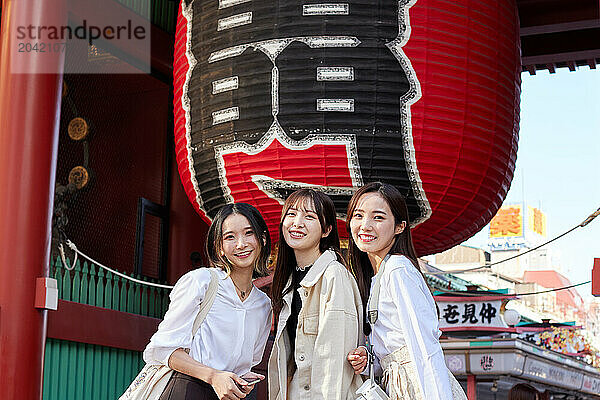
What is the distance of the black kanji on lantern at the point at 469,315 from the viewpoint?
10.4 metres

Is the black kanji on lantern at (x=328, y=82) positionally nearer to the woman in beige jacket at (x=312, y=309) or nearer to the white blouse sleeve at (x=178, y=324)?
the woman in beige jacket at (x=312, y=309)

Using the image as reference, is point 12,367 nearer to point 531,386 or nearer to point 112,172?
point 112,172

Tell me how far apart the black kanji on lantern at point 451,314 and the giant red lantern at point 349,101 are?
590 cm

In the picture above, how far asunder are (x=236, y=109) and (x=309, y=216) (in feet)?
5.29

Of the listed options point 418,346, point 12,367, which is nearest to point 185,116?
point 12,367

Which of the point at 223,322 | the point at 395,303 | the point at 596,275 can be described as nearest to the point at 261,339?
the point at 223,322

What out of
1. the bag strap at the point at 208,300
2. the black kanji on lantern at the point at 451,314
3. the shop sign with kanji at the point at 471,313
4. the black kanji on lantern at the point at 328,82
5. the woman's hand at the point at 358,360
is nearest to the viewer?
the woman's hand at the point at 358,360

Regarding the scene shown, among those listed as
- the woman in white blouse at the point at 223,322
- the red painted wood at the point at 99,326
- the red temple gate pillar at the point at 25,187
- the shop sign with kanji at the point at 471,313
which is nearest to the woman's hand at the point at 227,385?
the woman in white blouse at the point at 223,322

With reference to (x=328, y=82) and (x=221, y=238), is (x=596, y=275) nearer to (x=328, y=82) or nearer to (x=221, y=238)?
(x=328, y=82)

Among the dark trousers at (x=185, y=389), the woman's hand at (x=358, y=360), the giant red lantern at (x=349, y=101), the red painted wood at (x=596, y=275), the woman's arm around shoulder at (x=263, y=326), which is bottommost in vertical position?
the dark trousers at (x=185, y=389)

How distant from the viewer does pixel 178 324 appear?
2686 millimetres

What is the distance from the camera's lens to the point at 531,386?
1380 centimetres

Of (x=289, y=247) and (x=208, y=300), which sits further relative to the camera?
(x=289, y=247)

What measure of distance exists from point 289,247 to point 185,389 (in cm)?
61
